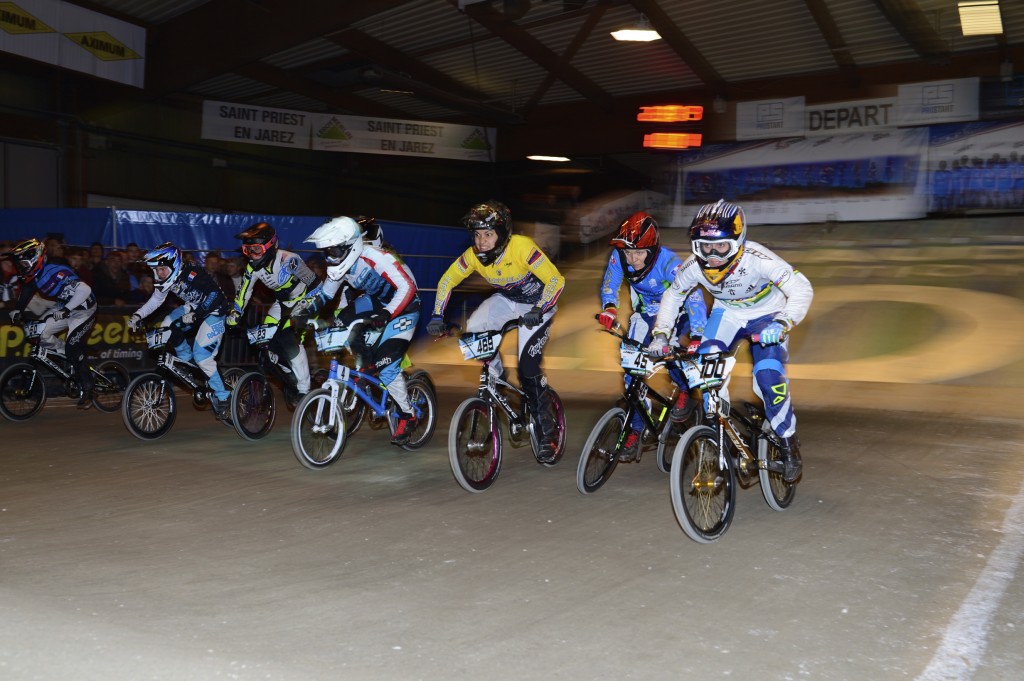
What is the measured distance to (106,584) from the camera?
4.60m

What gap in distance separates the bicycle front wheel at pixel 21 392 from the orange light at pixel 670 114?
60.4 ft

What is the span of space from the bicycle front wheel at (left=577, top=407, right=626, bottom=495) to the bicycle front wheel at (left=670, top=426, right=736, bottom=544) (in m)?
1.09

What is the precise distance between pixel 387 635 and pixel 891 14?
20.3 m

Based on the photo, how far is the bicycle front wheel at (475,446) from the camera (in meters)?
6.59

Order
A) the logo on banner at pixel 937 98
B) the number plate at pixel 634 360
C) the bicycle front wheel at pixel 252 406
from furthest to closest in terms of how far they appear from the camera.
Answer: the logo on banner at pixel 937 98
the bicycle front wheel at pixel 252 406
the number plate at pixel 634 360

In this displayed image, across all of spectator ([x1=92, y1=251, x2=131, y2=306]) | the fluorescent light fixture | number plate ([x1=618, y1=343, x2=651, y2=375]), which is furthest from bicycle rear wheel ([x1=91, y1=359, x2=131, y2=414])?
the fluorescent light fixture

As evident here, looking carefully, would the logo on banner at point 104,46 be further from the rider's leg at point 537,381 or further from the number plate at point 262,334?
the rider's leg at point 537,381

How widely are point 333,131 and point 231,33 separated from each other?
4.11 m

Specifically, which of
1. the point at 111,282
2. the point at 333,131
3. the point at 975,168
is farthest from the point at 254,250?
the point at 975,168

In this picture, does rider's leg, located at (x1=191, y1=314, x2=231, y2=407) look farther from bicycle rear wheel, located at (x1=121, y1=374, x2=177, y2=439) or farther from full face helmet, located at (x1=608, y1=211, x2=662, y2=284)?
full face helmet, located at (x1=608, y1=211, x2=662, y2=284)

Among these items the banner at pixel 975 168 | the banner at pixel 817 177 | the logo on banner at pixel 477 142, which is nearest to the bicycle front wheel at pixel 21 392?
the logo on banner at pixel 477 142

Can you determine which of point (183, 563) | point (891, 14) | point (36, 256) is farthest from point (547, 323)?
point (891, 14)

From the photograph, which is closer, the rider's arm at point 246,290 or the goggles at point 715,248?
the goggles at point 715,248

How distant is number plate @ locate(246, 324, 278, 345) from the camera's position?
9.15 m
